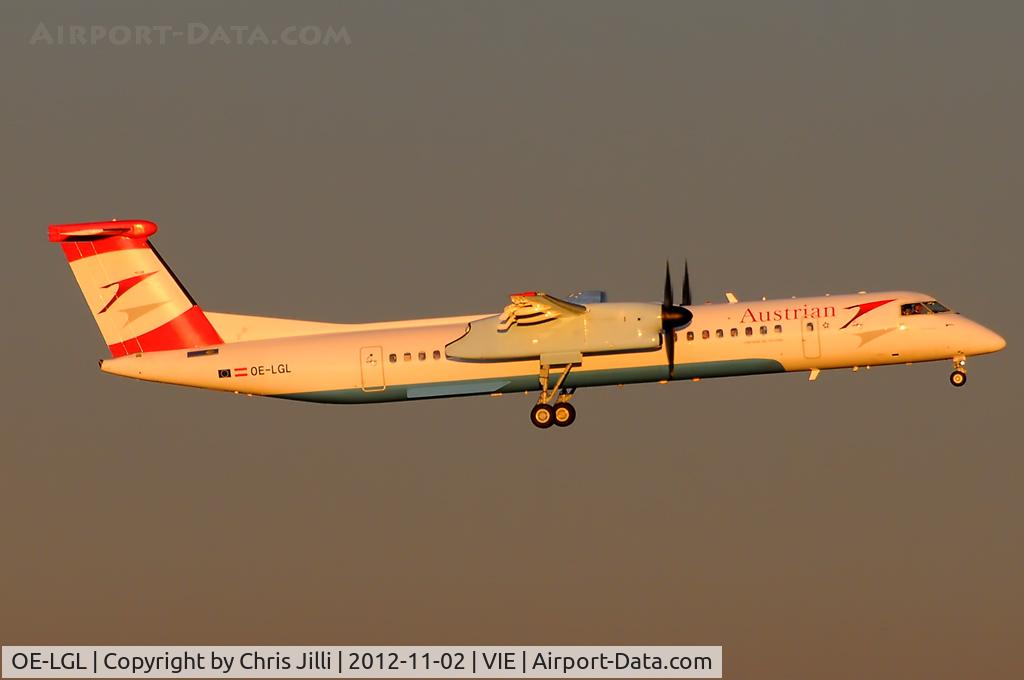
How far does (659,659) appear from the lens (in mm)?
40125

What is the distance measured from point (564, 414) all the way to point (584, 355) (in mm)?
1592

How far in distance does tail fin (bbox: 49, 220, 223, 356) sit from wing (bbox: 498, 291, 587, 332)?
7358 millimetres

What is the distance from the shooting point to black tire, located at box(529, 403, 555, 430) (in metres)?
42.7

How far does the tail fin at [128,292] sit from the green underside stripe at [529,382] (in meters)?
3.03

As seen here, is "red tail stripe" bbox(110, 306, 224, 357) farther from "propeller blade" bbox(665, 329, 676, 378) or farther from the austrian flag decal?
the austrian flag decal

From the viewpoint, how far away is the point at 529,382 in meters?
42.6

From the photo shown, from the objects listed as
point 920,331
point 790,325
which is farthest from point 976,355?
point 790,325

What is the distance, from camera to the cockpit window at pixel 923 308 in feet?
138

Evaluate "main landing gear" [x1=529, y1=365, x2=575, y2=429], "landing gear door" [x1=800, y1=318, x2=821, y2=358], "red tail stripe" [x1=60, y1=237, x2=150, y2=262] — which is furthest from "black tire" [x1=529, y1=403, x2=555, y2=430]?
"red tail stripe" [x1=60, y1=237, x2=150, y2=262]

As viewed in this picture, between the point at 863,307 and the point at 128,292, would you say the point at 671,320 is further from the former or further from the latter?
the point at 128,292

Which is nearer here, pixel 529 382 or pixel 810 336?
pixel 810 336

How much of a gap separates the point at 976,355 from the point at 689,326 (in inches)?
259

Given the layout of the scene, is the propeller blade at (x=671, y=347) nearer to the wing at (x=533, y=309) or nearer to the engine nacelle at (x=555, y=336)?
the engine nacelle at (x=555, y=336)

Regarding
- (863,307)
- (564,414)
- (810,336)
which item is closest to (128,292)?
(564,414)
